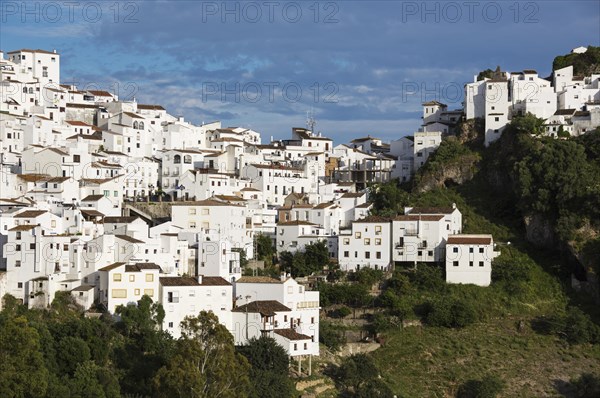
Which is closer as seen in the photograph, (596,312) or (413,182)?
(596,312)

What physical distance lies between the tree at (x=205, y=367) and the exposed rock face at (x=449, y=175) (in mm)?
25215

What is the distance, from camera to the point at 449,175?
7150 cm

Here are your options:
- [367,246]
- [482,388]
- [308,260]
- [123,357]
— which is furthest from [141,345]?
[367,246]

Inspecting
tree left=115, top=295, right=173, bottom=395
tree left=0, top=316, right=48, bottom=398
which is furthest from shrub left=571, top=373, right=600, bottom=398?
tree left=0, top=316, right=48, bottom=398

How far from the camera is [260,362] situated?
50.0 meters

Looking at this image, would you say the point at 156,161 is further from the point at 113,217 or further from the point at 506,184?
the point at 506,184

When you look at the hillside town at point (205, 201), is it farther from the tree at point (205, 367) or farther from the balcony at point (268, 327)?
the tree at point (205, 367)

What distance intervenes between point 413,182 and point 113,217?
2008 cm

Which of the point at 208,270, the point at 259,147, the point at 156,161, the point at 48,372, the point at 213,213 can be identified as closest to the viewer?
the point at 48,372

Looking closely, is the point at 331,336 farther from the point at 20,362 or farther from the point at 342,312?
the point at 20,362

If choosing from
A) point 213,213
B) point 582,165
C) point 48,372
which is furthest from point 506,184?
point 48,372

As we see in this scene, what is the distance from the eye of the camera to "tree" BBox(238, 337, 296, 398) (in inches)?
1913

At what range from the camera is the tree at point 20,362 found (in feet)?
144

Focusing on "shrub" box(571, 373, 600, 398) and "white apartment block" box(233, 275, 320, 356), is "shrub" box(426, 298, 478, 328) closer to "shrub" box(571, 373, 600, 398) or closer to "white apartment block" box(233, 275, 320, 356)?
"shrub" box(571, 373, 600, 398)
